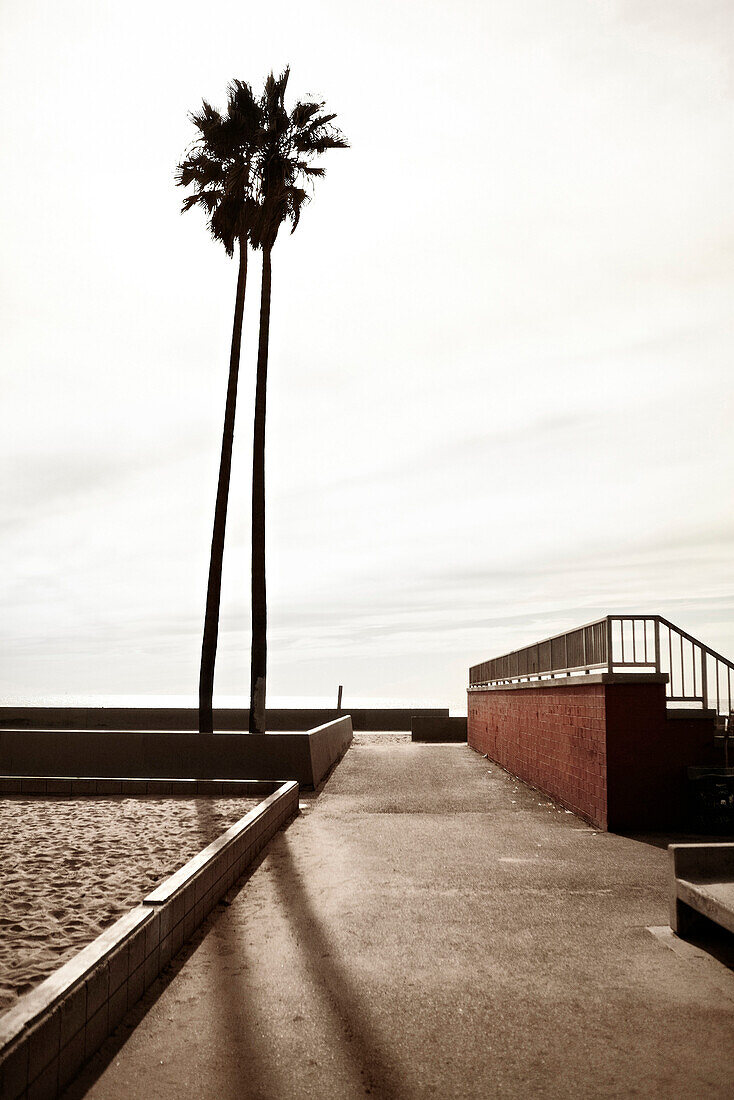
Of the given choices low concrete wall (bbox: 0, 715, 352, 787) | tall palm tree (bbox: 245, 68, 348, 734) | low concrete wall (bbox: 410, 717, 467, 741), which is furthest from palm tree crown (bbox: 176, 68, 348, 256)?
low concrete wall (bbox: 410, 717, 467, 741)

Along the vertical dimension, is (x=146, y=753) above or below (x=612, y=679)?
below

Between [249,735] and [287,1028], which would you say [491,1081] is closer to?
[287,1028]

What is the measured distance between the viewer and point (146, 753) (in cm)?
1608

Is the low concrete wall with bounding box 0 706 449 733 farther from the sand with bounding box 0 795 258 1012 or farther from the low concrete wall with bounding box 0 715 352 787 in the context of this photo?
the sand with bounding box 0 795 258 1012

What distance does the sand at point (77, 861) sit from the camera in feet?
17.5

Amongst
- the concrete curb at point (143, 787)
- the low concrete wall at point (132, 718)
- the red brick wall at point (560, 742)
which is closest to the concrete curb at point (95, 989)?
the concrete curb at point (143, 787)

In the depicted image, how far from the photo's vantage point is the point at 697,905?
5.77 meters

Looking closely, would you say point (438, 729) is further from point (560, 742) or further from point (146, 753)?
point (560, 742)

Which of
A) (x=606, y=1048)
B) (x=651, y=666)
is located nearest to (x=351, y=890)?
(x=606, y=1048)

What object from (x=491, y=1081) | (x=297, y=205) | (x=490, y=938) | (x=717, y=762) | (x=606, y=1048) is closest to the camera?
(x=491, y=1081)

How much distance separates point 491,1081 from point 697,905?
2495 mm

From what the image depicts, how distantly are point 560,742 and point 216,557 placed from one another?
29.0 feet

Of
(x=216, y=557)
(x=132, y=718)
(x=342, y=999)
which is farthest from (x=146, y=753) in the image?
(x=342, y=999)

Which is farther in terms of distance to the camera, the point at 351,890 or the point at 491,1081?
the point at 351,890
